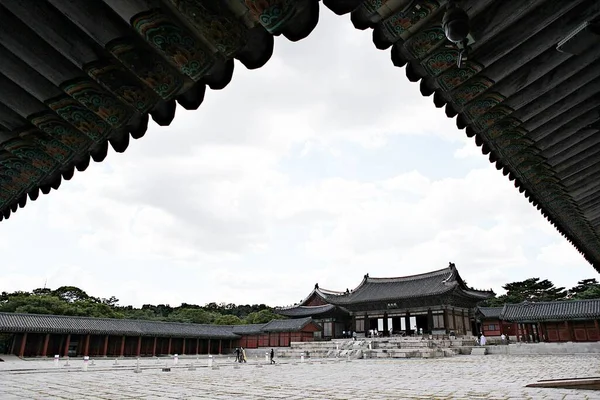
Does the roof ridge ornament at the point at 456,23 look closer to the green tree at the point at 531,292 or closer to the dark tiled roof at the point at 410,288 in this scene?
the dark tiled roof at the point at 410,288

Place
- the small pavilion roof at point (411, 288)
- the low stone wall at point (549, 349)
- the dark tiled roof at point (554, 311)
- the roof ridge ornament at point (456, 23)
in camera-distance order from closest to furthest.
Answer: the roof ridge ornament at point (456, 23)
the low stone wall at point (549, 349)
the dark tiled roof at point (554, 311)
the small pavilion roof at point (411, 288)

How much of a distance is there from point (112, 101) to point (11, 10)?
0.92m

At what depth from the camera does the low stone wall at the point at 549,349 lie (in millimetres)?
28688

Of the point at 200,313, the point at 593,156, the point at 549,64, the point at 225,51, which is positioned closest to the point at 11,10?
the point at 225,51

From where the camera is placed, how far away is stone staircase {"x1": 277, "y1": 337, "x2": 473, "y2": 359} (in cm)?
Result: 2880

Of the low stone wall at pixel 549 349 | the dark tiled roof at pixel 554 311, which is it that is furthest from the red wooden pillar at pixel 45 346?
the dark tiled roof at pixel 554 311

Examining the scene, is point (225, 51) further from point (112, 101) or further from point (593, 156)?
point (593, 156)

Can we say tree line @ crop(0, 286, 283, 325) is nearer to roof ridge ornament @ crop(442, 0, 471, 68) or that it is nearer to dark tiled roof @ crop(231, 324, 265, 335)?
dark tiled roof @ crop(231, 324, 265, 335)

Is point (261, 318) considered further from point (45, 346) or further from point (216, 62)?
point (216, 62)

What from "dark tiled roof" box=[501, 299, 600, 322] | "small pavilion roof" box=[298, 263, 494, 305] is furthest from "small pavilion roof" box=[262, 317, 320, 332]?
"dark tiled roof" box=[501, 299, 600, 322]

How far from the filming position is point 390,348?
3178 centimetres

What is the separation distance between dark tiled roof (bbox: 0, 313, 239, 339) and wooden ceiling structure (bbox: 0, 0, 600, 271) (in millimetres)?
32861

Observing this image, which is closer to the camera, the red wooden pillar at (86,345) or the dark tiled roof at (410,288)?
the red wooden pillar at (86,345)

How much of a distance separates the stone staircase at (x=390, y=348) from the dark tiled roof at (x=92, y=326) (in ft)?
37.8
